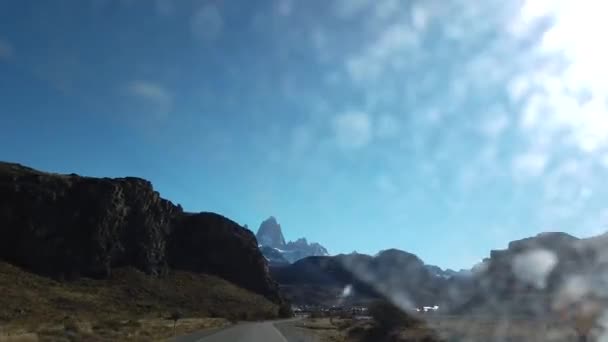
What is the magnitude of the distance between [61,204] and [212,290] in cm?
3532

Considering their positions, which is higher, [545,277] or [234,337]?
[545,277]

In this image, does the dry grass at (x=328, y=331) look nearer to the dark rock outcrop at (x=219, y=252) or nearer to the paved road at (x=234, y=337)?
the paved road at (x=234, y=337)

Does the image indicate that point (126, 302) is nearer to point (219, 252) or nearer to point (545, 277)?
point (219, 252)

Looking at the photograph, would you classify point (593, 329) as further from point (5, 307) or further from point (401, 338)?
point (5, 307)

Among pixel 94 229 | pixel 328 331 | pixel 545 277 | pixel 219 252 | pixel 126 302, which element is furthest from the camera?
pixel 219 252

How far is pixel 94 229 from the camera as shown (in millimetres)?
117750

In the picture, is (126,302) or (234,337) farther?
(126,302)

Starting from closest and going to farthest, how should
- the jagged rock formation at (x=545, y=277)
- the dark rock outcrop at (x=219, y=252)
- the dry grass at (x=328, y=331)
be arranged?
1. the jagged rock formation at (x=545, y=277)
2. the dry grass at (x=328, y=331)
3. the dark rock outcrop at (x=219, y=252)

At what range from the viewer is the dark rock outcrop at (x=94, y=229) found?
4165 inches

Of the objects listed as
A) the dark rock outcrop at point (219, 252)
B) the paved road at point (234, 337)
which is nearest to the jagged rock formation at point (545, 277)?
the paved road at point (234, 337)

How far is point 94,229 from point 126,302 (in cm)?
2693

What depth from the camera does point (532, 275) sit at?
53.9 metres

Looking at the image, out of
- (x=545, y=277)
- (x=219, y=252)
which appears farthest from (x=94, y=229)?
(x=545, y=277)

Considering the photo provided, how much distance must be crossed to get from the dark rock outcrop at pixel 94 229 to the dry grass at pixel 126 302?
5.06 meters
